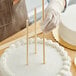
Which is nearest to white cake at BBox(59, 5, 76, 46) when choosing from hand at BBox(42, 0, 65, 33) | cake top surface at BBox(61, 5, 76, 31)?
cake top surface at BBox(61, 5, 76, 31)

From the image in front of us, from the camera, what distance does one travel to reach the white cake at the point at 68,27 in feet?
3.48

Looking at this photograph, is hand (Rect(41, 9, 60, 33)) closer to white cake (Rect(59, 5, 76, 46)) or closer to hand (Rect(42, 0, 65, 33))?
hand (Rect(42, 0, 65, 33))

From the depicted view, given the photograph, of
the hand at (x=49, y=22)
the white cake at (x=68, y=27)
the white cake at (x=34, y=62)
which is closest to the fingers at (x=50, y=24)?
the hand at (x=49, y=22)

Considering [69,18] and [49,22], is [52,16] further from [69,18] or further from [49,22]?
[69,18]

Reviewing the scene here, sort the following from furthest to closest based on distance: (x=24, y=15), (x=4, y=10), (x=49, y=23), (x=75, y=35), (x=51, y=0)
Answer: (x=24, y=15), (x=4, y=10), (x=75, y=35), (x=51, y=0), (x=49, y=23)

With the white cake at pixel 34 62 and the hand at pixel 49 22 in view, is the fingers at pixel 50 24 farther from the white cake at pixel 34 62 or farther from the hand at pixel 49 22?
the white cake at pixel 34 62

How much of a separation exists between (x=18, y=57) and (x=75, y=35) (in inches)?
12.2

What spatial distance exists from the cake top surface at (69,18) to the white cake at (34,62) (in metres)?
0.18

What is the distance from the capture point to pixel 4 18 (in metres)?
1.19

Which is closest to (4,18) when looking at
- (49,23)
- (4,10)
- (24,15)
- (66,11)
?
(4,10)

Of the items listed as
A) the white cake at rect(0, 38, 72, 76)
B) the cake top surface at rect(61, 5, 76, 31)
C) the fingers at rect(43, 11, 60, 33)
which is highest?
the fingers at rect(43, 11, 60, 33)

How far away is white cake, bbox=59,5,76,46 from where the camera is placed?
3.48 feet

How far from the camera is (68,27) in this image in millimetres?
1060

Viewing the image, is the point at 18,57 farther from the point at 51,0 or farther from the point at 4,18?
the point at 4,18
